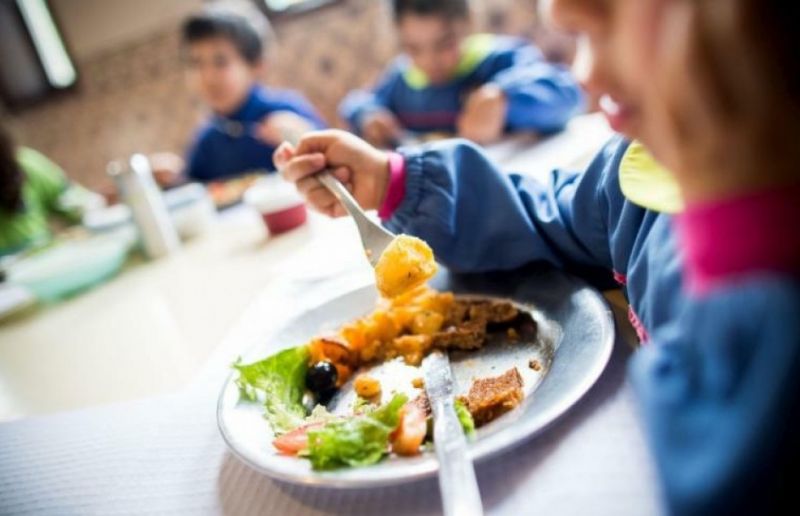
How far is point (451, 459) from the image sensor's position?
0.40 metres

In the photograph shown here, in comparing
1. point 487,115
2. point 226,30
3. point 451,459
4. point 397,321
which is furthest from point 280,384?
point 226,30

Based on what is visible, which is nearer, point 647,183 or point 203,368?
point 647,183

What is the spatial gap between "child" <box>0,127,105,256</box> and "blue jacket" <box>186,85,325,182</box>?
453mm

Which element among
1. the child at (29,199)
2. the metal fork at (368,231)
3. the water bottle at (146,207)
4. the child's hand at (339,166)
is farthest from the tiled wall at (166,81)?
the metal fork at (368,231)

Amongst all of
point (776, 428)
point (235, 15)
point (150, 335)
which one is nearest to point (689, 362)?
point (776, 428)

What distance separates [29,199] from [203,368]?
2224 millimetres

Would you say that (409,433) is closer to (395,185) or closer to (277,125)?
(395,185)

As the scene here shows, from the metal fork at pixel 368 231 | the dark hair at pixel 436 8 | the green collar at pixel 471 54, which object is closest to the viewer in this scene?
the metal fork at pixel 368 231

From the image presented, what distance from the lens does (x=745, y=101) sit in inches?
9.1

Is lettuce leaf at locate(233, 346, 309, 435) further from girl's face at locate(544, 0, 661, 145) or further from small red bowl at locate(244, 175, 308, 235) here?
small red bowl at locate(244, 175, 308, 235)

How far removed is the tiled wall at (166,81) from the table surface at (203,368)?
1962 millimetres

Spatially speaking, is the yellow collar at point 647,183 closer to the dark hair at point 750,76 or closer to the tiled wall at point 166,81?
the dark hair at point 750,76

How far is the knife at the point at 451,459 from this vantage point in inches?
14.3

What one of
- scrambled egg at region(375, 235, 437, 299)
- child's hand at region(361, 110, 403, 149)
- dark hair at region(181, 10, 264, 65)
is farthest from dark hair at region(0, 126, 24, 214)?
scrambled egg at region(375, 235, 437, 299)
